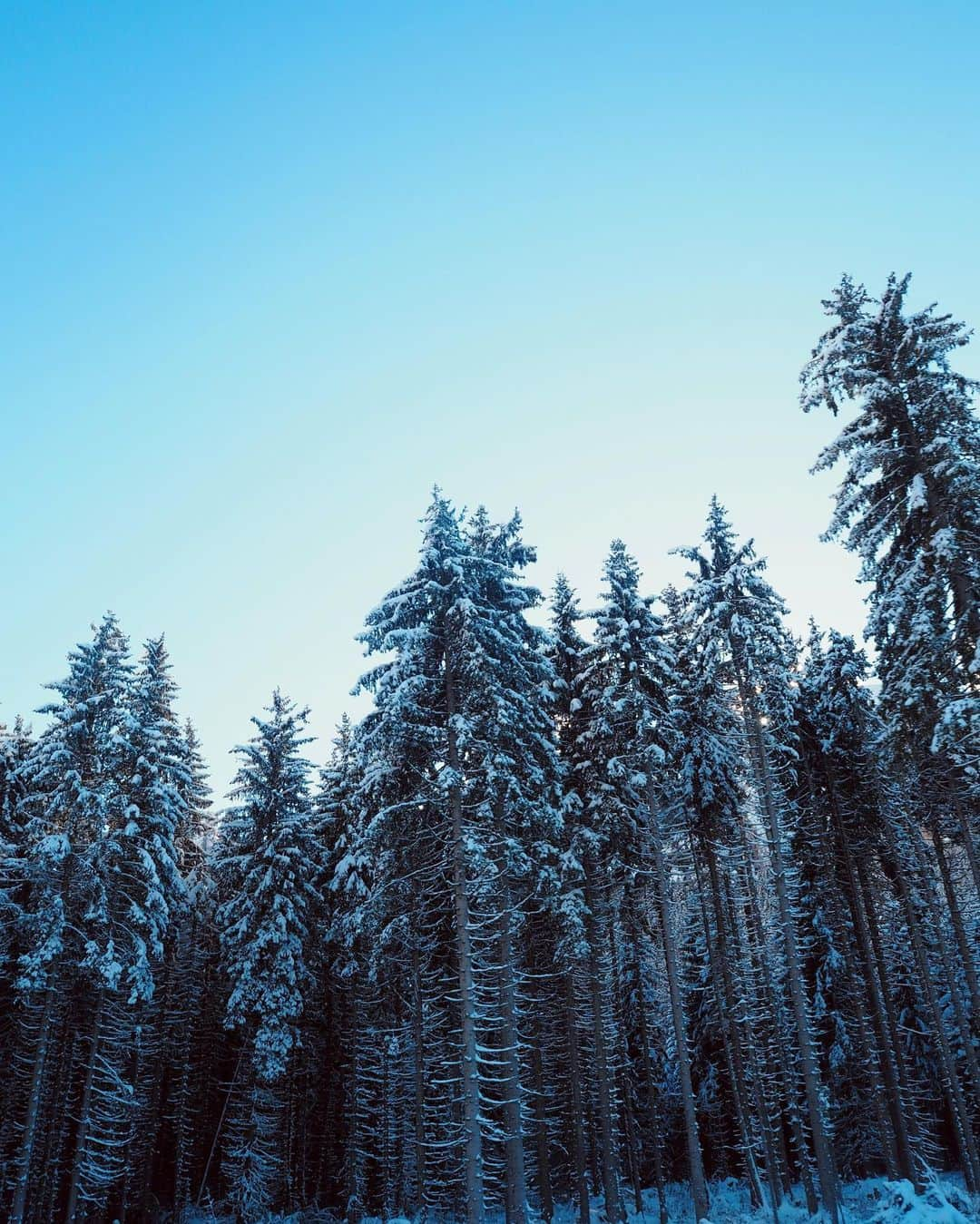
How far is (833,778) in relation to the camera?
29.3 meters

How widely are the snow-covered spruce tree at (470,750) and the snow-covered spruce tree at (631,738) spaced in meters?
2.93

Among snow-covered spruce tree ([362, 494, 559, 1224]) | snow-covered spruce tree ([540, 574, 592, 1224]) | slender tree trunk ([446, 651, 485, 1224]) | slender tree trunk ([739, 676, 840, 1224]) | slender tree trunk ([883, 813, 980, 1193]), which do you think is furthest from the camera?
slender tree trunk ([883, 813, 980, 1193])

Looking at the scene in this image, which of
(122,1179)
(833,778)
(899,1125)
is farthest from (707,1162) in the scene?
(122,1179)

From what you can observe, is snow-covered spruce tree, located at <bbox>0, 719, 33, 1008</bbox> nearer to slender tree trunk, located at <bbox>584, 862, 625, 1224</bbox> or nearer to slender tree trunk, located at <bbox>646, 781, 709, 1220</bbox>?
slender tree trunk, located at <bbox>584, 862, 625, 1224</bbox>

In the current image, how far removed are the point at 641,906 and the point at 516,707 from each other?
13.1m

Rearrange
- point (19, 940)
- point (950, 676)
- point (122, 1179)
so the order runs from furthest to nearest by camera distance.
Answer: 1. point (122, 1179)
2. point (19, 940)
3. point (950, 676)

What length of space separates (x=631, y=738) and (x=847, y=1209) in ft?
51.4

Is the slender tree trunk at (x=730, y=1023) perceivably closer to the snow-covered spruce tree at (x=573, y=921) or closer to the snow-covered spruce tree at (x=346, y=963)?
the snow-covered spruce tree at (x=573, y=921)

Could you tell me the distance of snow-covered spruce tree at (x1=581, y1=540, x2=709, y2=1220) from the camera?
23781 mm

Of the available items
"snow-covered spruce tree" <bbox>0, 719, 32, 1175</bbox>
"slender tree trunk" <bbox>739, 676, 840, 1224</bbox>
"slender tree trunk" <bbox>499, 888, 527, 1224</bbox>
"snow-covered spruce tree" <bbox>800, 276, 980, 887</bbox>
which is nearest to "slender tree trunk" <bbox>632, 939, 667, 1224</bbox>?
"slender tree trunk" <bbox>739, 676, 840, 1224</bbox>

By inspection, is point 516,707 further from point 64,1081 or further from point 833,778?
point 64,1081

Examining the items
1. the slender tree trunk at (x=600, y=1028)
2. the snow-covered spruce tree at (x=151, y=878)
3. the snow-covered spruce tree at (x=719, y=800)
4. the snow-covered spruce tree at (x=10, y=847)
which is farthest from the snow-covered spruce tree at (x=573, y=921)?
the snow-covered spruce tree at (x=10, y=847)

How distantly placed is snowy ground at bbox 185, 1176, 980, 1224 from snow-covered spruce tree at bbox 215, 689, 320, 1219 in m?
3.48

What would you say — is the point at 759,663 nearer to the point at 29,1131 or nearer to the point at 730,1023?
the point at 730,1023
